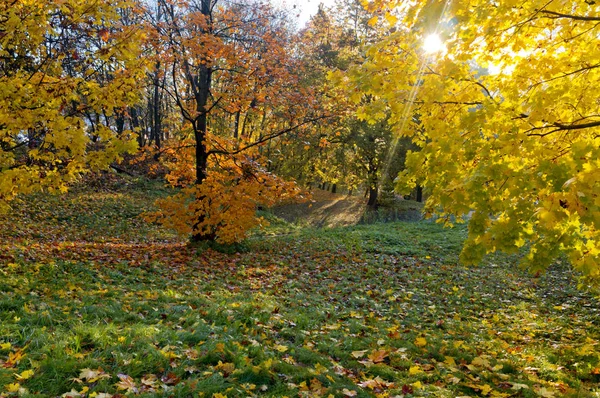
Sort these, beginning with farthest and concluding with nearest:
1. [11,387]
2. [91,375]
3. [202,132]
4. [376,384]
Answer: [202,132], [376,384], [91,375], [11,387]

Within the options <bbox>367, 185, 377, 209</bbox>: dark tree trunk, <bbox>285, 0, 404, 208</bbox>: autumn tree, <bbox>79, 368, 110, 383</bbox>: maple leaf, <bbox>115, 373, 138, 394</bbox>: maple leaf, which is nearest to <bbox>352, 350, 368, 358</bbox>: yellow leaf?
<bbox>115, 373, 138, 394</bbox>: maple leaf

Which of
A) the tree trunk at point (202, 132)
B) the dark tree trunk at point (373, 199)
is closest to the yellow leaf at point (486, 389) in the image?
the tree trunk at point (202, 132)

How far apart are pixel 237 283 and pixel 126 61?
4433 mm

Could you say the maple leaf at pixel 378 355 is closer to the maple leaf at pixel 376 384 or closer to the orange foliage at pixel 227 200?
the maple leaf at pixel 376 384

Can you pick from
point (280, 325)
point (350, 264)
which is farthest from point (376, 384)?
point (350, 264)

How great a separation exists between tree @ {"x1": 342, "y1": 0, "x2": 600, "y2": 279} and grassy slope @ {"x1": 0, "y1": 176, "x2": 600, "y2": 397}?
1.50 metres

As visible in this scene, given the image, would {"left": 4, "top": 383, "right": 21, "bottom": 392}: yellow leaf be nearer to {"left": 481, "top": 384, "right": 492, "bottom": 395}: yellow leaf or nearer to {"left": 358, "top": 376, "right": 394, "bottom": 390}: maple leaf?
{"left": 358, "top": 376, "right": 394, "bottom": 390}: maple leaf

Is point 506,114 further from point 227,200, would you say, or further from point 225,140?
point 225,140

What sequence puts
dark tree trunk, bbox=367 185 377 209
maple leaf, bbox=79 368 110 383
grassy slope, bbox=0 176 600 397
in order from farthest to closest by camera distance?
dark tree trunk, bbox=367 185 377 209 → grassy slope, bbox=0 176 600 397 → maple leaf, bbox=79 368 110 383

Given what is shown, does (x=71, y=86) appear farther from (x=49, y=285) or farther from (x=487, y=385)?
(x=487, y=385)

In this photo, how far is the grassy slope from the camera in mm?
3627

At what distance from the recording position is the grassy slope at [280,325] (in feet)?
11.9

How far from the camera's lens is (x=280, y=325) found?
545 centimetres

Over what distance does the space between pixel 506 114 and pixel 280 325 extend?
3751mm
